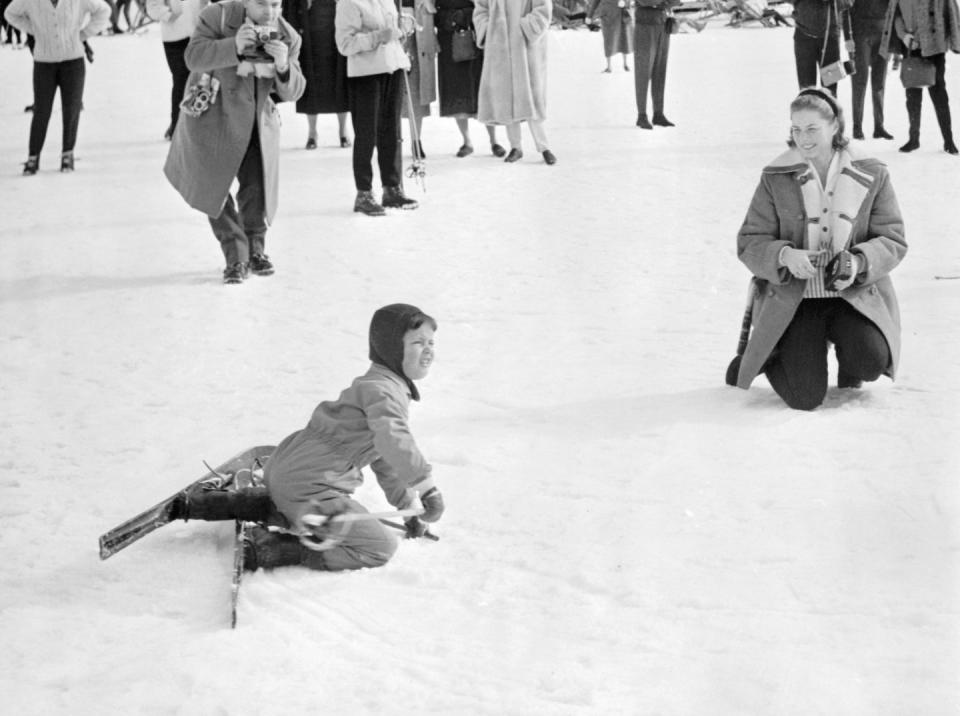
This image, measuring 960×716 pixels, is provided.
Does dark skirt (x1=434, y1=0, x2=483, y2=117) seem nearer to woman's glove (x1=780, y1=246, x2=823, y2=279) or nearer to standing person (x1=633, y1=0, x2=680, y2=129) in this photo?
standing person (x1=633, y1=0, x2=680, y2=129)

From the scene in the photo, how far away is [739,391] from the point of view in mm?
5934

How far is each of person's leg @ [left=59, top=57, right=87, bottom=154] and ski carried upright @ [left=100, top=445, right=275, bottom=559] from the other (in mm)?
6737

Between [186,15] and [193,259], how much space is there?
10.5 feet

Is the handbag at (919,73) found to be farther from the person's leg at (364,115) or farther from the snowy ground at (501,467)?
the person's leg at (364,115)

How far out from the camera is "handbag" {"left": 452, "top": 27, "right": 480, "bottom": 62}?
37.5 ft

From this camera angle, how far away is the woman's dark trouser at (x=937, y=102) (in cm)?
1098

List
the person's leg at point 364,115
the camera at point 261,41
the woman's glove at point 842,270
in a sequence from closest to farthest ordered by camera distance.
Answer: the woman's glove at point 842,270
the camera at point 261,41
the person's leg at point 364,115

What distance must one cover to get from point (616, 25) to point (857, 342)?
40.4ft

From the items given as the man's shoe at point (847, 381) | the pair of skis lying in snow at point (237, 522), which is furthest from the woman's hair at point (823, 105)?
the pair of skis lying in snow at point (237, 522)

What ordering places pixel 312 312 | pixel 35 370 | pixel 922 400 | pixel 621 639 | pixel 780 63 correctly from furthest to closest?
1. pixel 780 63
2. pixel 312 312
3. pixel 35 370
4. pixel 922 400
5. pixel 621 639

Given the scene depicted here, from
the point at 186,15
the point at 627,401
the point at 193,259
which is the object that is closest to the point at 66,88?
the point at 186,15

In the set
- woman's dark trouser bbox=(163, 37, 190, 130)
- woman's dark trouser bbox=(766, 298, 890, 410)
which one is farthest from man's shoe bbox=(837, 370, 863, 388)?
woman's dark trouser bbox=(163, 37, 190, 130)

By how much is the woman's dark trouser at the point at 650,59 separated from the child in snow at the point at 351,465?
8384 millimetres

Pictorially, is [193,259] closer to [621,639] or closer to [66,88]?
[66,88]
